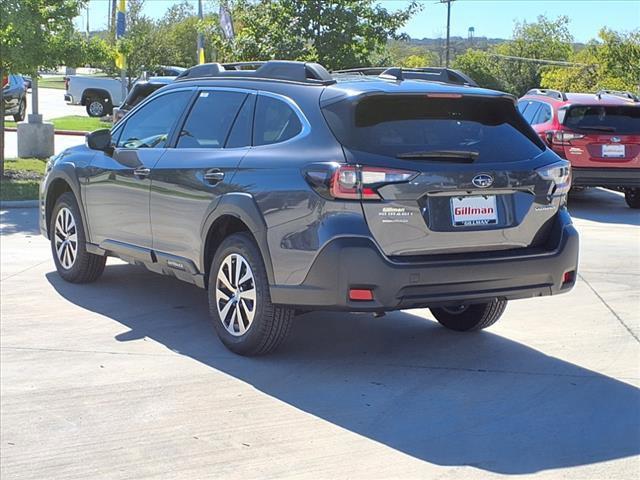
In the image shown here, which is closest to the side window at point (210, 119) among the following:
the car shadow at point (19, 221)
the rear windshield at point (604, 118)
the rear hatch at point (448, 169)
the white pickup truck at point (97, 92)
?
the rear hatch at point (448, 169)

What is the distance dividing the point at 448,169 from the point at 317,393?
146cm

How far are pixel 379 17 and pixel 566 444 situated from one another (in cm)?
1516

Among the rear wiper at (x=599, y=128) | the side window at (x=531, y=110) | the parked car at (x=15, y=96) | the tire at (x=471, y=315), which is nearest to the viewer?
the tire at (x=471, y=315)

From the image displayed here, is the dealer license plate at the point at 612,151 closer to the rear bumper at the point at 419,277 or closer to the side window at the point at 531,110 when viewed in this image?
the side window at the point at 531,110

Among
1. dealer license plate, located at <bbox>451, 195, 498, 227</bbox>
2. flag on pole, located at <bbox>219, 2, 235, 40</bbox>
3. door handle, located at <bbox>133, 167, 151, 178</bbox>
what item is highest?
flag on pole, located at <bbox>219, 2, 235, 40</bbox>

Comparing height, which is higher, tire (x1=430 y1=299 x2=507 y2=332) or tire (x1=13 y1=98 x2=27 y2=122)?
tire (x1=13 y1=98 x2=27 y2=122)

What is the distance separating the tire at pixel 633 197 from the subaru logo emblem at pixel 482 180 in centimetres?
961

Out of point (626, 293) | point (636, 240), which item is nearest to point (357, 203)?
point (626, 293)

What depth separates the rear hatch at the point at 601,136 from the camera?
1355 cm

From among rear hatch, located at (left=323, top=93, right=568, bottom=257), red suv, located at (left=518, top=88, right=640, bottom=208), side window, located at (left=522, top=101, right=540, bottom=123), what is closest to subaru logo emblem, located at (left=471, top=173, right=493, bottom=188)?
rear hatch, located at (left=323, top=93, right=568, bottom=257)

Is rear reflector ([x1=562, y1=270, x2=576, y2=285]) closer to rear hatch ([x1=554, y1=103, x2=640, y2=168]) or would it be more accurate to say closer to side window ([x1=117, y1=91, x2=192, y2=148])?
side window ([x1=117, y1=91, x2=192, y2=148])

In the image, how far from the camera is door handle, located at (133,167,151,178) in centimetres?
691

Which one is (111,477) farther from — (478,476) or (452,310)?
(452,310)

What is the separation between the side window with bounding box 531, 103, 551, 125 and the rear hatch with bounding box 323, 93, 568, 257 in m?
8.68
